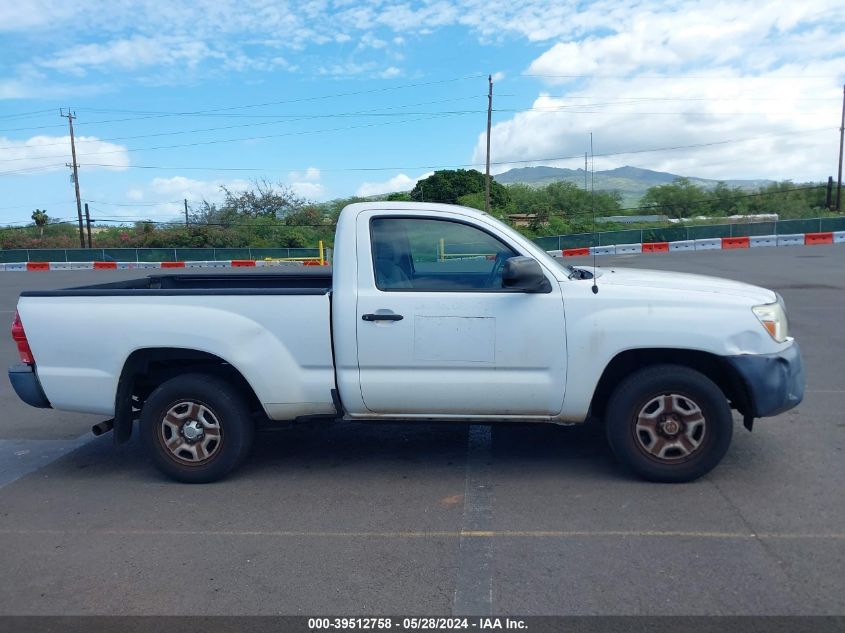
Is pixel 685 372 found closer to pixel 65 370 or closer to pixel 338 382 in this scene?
pixel 338 382

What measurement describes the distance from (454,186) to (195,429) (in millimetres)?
55650

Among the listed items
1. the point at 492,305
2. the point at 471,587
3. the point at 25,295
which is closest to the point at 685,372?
the point at 492,305

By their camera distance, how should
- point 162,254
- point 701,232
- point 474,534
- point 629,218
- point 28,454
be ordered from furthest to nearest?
point 629,218 < point 162,254 < point 701,232 < point 28,454 < point 474,534

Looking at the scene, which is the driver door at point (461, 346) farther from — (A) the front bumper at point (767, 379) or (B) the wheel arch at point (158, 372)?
(A) the front bumper at point (767, 379)

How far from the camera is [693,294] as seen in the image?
4.87 meters

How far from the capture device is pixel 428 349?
494 cm

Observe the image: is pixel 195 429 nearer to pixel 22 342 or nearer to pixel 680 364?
pixel 22 342

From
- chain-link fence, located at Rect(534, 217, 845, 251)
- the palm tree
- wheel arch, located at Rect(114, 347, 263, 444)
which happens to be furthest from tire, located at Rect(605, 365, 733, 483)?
the palm tree

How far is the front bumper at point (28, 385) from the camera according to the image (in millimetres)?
5324

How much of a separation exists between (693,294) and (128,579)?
3739 millimetres

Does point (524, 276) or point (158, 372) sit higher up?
point (524, 276)

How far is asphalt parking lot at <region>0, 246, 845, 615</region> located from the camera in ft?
11.9

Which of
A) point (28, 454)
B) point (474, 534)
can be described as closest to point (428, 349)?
point (474, 534)

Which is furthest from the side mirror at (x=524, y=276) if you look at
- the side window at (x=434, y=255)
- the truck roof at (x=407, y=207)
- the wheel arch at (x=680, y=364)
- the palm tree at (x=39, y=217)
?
the palm tree at (x=39, y=217)
